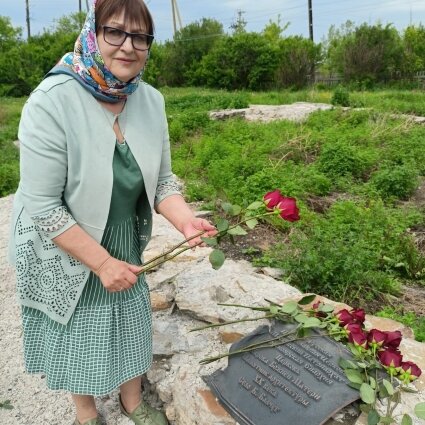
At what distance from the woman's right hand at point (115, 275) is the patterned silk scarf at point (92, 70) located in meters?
0.52

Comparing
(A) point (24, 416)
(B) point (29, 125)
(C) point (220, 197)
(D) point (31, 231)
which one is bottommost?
(A) point (24, 416)

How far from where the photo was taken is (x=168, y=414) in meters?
2.12

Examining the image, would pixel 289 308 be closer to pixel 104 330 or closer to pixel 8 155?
pixel 104 330

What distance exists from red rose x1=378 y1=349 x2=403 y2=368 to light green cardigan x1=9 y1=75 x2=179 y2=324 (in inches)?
36.7

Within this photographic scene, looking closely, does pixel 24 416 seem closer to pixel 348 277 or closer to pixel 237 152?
pixel 348 277

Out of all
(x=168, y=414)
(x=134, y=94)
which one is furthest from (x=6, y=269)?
(x=134, y=94)

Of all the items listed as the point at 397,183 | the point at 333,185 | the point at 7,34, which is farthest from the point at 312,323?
Answer: the point at 7,34

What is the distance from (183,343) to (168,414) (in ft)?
1.13

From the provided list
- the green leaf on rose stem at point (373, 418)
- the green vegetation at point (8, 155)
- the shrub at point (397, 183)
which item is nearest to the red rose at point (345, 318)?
the green leaf on rose stem at point (373, 418)

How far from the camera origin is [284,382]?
177 cm

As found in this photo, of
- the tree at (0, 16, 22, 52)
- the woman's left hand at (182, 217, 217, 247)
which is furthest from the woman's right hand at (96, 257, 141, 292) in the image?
the tree at (0, 16, 22, 52)

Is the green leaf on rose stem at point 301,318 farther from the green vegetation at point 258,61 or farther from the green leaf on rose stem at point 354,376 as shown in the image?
the green vegetation at point 258,61

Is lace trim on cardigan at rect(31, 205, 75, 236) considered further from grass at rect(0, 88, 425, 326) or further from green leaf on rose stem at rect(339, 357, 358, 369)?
green leaf on rose stem at rect(339, 357, 358, 369)

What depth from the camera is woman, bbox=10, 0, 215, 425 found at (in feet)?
5.01
